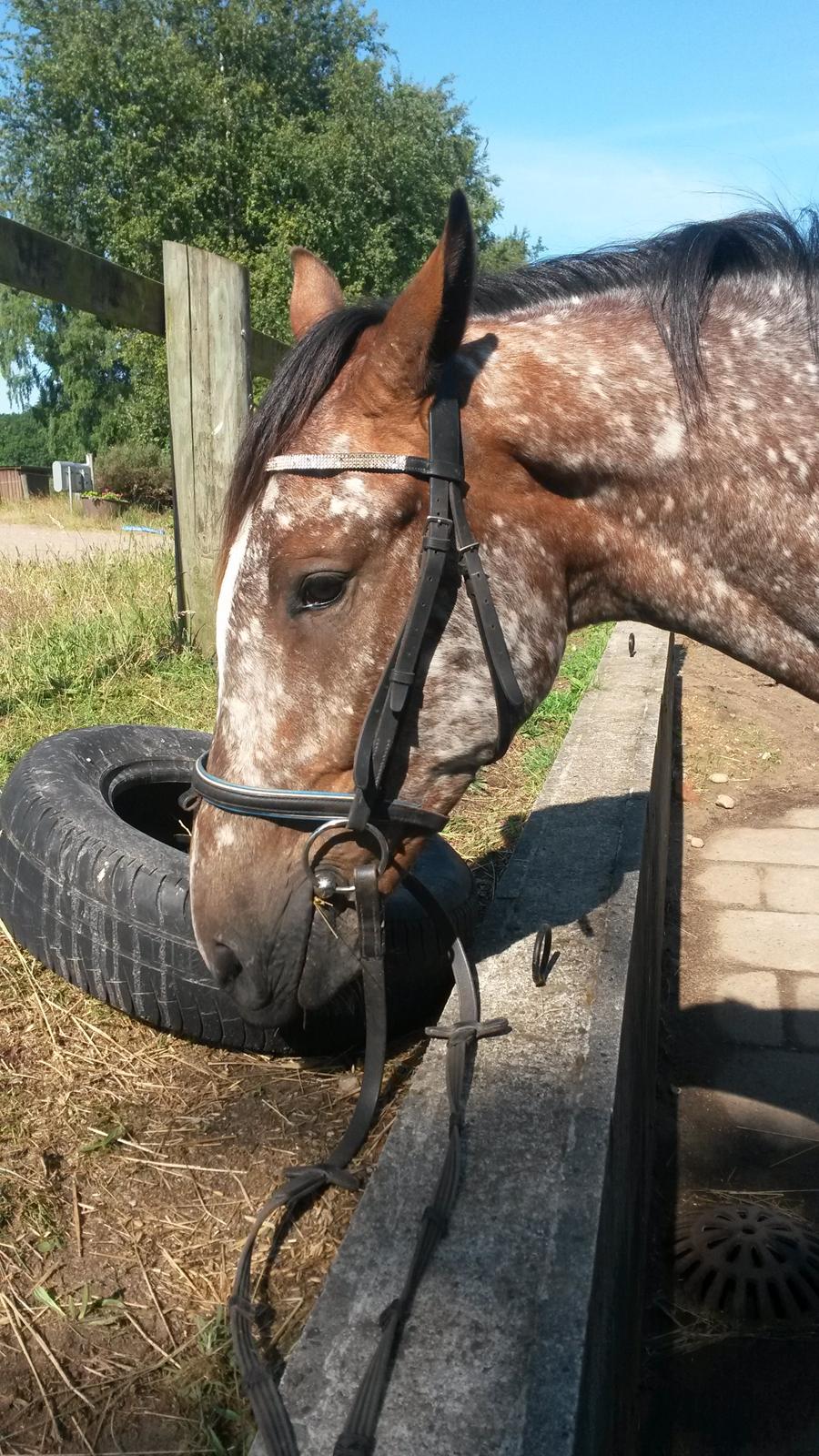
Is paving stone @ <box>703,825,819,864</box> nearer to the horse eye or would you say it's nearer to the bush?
the horse eye

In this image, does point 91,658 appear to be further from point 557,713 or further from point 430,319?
point 430,319

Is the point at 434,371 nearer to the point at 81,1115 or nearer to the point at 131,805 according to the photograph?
the point at 81,1115

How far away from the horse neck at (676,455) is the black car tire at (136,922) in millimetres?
1102

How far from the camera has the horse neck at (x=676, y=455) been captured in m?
1.90

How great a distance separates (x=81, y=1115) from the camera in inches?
90.4

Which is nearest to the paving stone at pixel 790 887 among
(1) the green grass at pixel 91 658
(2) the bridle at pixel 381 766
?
(1) the green grass at pixel 91 658

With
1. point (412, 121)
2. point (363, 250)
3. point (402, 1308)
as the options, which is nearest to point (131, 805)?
point (402, 1308)

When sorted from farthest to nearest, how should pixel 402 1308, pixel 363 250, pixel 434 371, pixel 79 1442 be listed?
pixel 363 250, pixel 434 371, pixel 79 1442, pixel 402 1308

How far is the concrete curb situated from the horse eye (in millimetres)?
942

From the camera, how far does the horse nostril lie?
1.86 m

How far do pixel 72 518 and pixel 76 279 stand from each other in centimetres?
898

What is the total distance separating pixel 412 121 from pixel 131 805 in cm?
3073

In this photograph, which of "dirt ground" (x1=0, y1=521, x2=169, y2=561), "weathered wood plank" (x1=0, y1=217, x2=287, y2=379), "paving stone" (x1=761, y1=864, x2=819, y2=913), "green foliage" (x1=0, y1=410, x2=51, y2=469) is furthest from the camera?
"green foliage" (x1=0, y1=410, x2=51, y2=469)

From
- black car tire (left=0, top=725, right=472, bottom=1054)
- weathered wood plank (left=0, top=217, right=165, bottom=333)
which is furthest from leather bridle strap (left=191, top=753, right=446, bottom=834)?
weathered wood plank (left=0, top=217, right=165, bottom=333)
